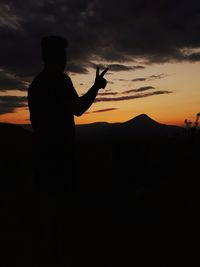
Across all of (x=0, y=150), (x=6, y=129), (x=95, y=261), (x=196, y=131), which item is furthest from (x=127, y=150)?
(x=6, y=129)

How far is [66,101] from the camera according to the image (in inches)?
161

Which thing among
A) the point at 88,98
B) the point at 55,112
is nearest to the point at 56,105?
the point at 55,112

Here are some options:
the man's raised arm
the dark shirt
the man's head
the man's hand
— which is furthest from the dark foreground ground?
the man's head

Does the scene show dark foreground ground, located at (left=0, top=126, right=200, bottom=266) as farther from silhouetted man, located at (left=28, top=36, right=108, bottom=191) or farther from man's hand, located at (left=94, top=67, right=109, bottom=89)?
man's hand, located at (left=94, top=67, right=109, bottom=89)

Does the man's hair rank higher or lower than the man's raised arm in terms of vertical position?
higher

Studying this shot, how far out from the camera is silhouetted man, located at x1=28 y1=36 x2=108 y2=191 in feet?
13.4

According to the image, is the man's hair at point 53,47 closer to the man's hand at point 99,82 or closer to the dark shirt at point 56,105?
the dark shirt at point 56,105

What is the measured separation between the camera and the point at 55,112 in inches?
161

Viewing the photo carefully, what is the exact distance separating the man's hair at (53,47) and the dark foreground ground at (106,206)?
4.65 feet

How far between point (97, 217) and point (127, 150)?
101 inches

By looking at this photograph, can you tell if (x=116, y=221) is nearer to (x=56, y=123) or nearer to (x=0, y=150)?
(x=56, y=123)

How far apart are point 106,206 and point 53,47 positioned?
2723mm

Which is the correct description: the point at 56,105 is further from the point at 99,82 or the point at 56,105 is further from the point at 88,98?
the point at 99,82

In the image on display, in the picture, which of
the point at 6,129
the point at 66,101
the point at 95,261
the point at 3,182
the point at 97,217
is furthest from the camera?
the point at 6,129
